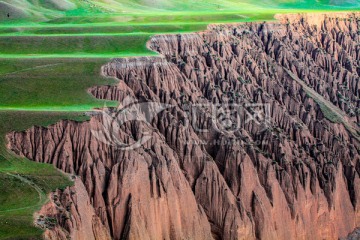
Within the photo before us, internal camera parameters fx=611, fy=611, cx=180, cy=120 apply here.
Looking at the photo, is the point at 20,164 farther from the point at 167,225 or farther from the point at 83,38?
the point at 83,38

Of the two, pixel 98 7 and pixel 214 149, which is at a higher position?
pixel 98 7

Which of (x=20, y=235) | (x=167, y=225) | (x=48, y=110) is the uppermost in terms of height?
(x=48, y=110)

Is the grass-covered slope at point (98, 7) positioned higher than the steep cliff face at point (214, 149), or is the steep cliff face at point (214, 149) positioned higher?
the grass-covered slope at point (98, 7)

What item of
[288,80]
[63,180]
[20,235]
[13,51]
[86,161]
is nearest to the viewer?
[20,235]

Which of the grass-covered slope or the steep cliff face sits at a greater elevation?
the grass-covered slope

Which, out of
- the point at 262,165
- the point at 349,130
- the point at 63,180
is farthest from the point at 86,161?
the point at 349,130

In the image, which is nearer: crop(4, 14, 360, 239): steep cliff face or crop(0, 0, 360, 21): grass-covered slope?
crop(4, 14, 360, 239): steep cliff face

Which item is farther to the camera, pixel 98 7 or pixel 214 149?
pixel 98 7

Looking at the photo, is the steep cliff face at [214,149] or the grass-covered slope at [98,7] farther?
the grass-covered slope at [98,7]
